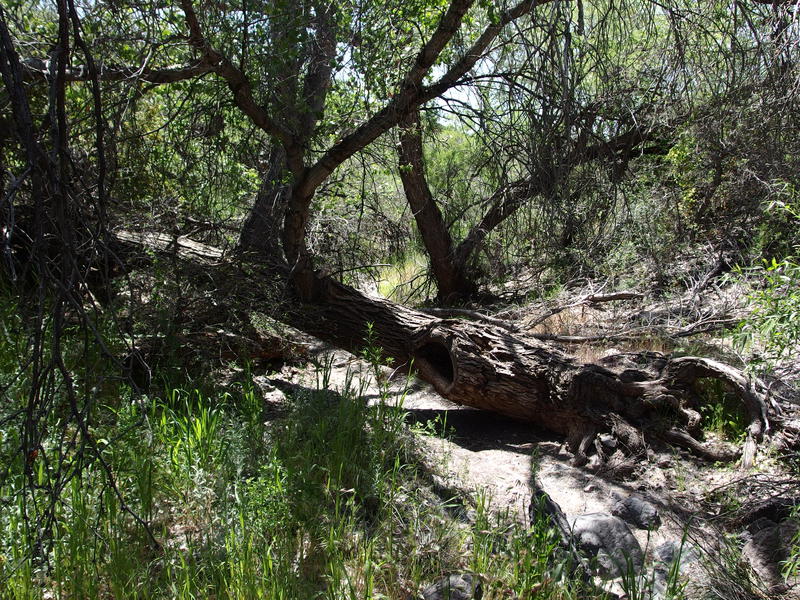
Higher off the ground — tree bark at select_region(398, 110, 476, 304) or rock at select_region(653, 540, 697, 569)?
tree bark at select_region(398, 110, 476, 304)

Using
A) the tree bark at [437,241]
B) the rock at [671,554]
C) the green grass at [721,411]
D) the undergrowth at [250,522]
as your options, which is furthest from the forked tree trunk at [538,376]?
the tree bark at [437,241]

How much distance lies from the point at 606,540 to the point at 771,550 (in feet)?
2.76

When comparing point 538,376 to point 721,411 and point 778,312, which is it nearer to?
point 721,411

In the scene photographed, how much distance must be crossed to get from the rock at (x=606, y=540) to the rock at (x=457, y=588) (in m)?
0.60

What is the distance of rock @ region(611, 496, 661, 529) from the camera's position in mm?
3770

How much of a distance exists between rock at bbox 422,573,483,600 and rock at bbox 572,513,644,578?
60 centimetres

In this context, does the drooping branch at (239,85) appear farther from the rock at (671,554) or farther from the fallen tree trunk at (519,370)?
the rock at (671,554)

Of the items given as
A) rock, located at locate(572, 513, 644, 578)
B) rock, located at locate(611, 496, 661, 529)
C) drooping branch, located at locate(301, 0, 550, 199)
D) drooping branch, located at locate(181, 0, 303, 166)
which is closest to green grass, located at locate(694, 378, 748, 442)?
rock, located at locate(611, 496, 661, 529)

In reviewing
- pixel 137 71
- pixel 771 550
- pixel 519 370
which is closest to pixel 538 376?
pixel 519 370

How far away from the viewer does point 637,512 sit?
385 centimetres

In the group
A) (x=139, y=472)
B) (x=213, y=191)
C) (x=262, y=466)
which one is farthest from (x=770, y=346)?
(x=213, y=191)

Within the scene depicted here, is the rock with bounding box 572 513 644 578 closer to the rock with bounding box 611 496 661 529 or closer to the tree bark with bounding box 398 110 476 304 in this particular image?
the rock with bounding box 611 496 661 529

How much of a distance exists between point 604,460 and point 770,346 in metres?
1.45

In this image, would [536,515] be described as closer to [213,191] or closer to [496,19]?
[496,19]
